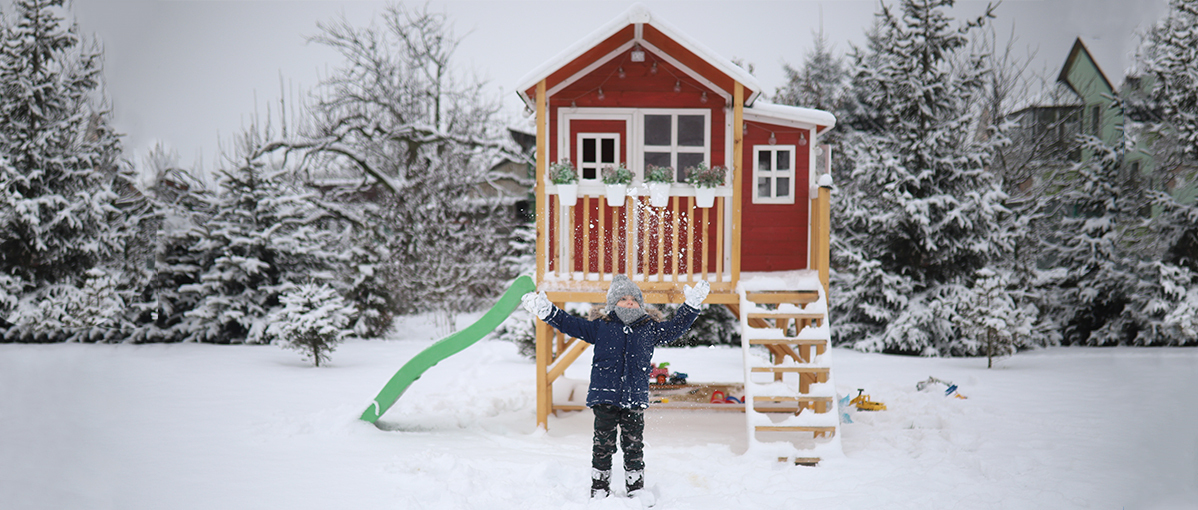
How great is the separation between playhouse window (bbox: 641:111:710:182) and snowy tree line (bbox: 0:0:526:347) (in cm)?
487

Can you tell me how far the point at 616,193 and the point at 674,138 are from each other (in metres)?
1.15

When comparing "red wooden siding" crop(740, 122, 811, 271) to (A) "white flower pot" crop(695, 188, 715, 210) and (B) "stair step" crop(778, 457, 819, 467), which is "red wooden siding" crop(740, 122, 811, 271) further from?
(B) "stair step" crop(778, 457, 819, 467)

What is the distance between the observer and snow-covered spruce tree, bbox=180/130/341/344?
1149 centimetres

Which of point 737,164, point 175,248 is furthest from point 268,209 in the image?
point 737,164

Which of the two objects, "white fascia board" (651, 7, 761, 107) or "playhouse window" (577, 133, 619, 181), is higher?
"white fascia board" (651, 7, 761, 107)

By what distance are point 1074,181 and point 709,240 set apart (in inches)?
398

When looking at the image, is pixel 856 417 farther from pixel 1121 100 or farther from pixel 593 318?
pixel 1121 100

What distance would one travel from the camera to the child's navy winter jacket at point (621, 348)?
4262mm

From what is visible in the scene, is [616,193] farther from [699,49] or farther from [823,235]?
[823,235]

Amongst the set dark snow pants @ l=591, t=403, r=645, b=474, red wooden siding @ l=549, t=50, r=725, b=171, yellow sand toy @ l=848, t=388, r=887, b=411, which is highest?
red wooden siding @ l=549, t=50, r=725, b=171

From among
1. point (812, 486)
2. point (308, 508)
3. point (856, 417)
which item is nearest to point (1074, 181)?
point (856, 417)

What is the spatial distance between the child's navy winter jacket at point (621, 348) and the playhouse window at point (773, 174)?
10.4 ft

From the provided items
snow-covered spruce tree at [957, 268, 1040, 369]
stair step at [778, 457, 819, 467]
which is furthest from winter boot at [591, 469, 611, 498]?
snow-covered spruce tree at [957, 268, 1040, 369]

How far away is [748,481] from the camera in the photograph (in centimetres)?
446
